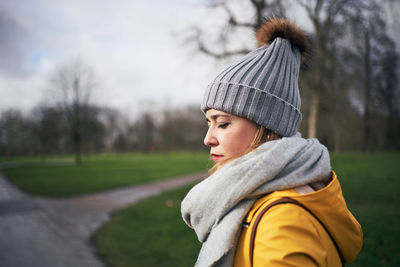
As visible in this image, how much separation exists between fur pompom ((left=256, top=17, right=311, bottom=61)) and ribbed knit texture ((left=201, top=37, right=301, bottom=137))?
0.28ft

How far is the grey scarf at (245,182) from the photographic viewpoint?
3.53 ft

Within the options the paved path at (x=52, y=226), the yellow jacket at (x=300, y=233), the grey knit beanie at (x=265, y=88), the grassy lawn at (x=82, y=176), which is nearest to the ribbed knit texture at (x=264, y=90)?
the grey knit beanie at (x=265, y=88)

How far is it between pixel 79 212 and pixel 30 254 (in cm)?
348

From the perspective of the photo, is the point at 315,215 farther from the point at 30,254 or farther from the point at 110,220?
the point at 110,220

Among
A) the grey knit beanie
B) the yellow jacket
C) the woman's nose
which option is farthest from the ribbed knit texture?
the yellow jacket

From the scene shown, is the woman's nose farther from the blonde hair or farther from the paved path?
the paved path

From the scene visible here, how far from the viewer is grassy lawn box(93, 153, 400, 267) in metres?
4.41

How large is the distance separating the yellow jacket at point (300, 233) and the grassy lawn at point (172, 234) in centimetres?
366

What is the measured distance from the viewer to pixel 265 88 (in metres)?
1.32

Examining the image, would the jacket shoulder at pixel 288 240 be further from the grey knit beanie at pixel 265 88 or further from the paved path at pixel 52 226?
the paved path at pixel 52 226

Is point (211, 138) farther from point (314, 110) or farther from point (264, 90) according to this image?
point (314, 110)

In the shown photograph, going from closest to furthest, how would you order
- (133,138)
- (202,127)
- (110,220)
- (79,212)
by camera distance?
(110,220) → (79,212) → (202,127) → (133,138)

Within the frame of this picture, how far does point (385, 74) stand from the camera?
9039 millimetres

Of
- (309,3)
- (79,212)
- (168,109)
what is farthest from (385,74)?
(168,109)
